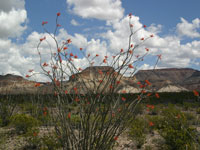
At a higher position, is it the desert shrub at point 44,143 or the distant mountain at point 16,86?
the distant mountain at point 16,86

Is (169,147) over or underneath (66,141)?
underneath

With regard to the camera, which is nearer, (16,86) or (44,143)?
(44,143)

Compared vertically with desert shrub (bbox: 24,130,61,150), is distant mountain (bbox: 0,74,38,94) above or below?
above

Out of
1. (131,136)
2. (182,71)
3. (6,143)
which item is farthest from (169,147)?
(182,71)

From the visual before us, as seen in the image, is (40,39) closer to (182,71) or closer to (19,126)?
(19,126)

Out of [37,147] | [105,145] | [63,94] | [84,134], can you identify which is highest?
[63,94]

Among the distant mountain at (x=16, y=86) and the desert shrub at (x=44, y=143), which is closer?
the desert shrub at (x=44, y=143)

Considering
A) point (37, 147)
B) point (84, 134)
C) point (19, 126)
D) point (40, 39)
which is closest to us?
point (84, 134)

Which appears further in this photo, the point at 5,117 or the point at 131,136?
the point at 5,117

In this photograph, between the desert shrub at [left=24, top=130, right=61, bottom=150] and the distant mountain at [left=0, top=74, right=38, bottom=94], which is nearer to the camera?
the desert shrub at [left=24, top=130, right=61, bottom=150]

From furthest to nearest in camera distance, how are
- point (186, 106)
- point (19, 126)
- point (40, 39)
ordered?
point (186, 106)
point (19, 126)
point (40, 39)

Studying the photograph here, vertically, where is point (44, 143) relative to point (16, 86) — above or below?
below

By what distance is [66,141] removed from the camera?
2.80 m

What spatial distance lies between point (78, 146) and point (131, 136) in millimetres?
2678
